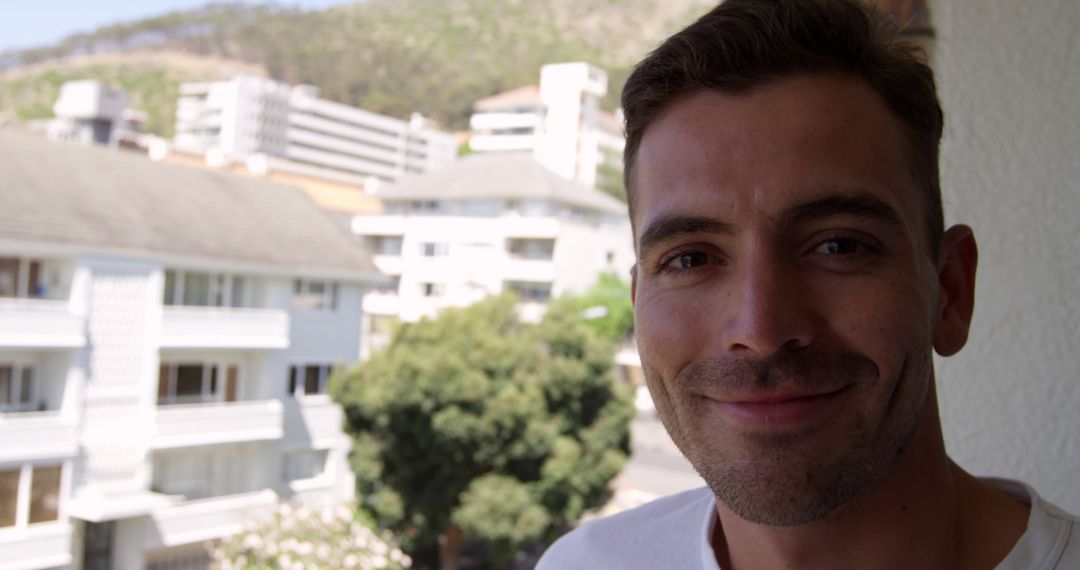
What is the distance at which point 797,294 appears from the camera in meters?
0.48

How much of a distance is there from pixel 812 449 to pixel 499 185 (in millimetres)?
16979

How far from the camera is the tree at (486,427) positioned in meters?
7.90

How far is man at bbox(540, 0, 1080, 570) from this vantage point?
0.48m

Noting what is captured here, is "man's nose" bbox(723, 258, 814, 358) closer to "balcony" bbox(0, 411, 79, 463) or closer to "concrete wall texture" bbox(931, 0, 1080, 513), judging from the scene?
"concrete wall texture" bbox(931, 0, 1080, 513)

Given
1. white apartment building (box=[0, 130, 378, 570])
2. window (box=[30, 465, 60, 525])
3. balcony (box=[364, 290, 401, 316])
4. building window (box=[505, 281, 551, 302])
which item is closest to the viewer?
window (box=[30, 465, 60, 525])

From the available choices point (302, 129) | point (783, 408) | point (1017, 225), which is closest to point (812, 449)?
point (783, 408)

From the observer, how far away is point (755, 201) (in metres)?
0.49

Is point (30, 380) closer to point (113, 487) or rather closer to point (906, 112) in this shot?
point (113, 487)

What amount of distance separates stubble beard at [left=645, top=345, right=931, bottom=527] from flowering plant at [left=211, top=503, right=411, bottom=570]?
6326mm

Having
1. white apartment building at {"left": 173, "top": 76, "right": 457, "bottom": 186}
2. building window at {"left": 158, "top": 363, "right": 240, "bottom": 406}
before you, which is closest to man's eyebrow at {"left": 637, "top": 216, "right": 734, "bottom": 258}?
building window at {"left": 158, "top": 363, "right": 240, "bottom": 406}

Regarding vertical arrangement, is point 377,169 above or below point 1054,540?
above

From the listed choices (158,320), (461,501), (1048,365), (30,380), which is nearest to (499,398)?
(461,501)

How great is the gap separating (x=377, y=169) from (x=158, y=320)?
29787mm

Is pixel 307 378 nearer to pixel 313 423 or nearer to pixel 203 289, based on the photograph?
pixel 313 423
